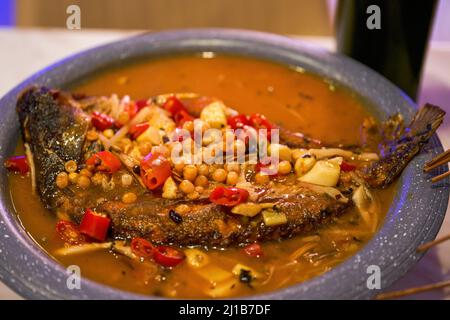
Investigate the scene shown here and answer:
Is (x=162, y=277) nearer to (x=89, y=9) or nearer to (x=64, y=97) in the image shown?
(x=64, y=97)

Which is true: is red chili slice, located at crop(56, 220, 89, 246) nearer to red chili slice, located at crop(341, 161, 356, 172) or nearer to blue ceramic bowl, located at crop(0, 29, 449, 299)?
blue ceramic bowl, located at crop(0, 29, 449, 299)

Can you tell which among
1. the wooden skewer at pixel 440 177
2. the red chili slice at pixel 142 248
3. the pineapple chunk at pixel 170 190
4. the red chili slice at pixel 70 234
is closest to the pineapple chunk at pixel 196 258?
the red chili slice at pixel 142 248

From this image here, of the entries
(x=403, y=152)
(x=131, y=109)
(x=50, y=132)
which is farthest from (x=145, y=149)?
(x=403, y=152)

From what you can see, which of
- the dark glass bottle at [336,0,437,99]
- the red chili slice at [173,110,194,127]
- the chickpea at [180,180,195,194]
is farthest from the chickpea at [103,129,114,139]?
the dark glass bottle at [336,0,437,99]

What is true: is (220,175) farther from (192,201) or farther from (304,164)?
(304,164)

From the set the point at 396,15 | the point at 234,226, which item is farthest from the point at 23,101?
the point at 396,15
